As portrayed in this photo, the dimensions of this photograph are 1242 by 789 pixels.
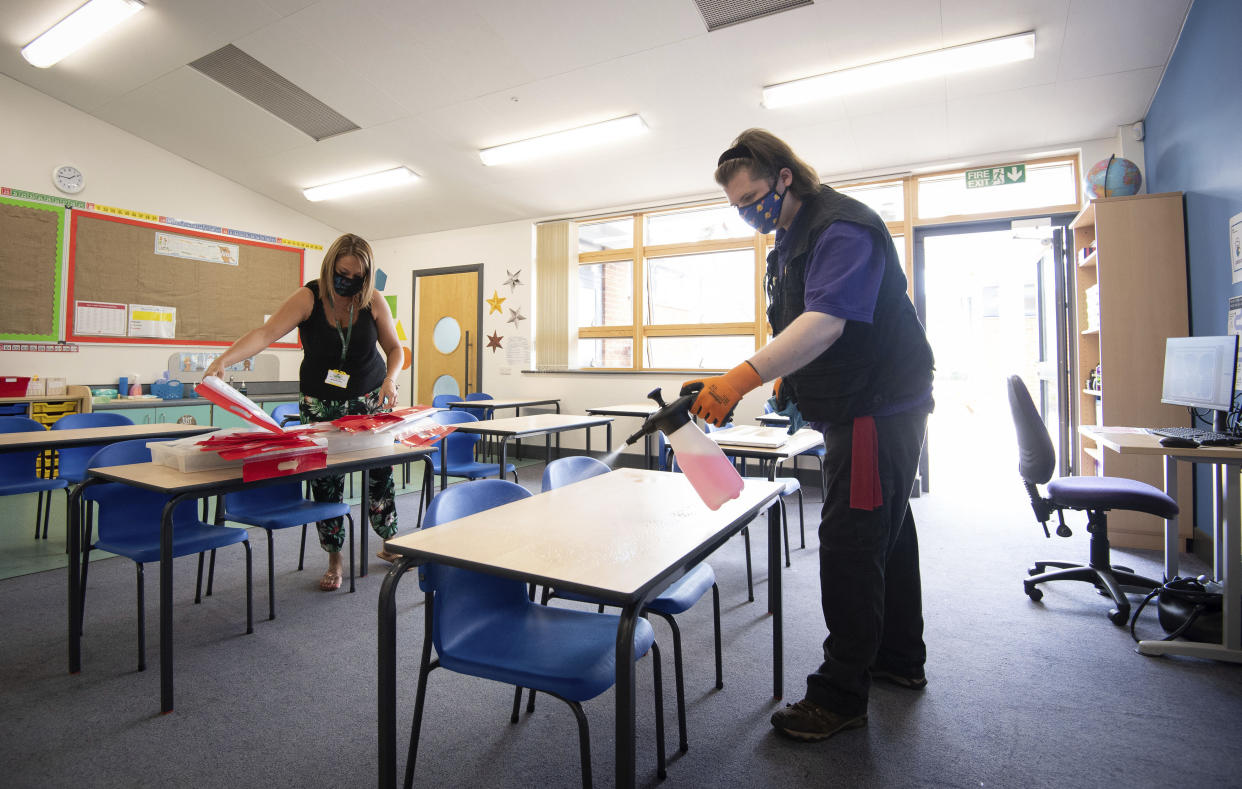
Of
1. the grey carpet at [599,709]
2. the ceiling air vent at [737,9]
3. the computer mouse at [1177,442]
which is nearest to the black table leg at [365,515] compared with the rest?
the grey carpet at [599,709]

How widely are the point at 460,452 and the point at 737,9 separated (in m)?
3.10

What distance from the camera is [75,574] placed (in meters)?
1.86

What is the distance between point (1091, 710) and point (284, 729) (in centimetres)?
224

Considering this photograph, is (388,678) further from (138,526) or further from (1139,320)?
(1139,320)

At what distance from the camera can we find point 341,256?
7.92ft

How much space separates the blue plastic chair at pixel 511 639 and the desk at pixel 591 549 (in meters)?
0.10

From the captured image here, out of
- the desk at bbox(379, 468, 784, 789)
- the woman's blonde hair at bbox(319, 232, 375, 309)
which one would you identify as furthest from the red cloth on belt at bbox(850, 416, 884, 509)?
the woman's blonde hair at bbox(319, 232, 375, 309)

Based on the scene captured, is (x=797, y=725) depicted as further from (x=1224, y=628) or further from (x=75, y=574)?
(x=75, y=574)

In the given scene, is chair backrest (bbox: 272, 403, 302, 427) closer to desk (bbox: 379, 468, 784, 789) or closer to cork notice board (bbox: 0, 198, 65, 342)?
cork notice board (bbox: 0, 198, 65, 342)

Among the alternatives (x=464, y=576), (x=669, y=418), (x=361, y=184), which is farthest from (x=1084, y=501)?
(x=361, y=184)

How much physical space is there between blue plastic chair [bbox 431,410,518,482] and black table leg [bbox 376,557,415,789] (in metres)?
2.40

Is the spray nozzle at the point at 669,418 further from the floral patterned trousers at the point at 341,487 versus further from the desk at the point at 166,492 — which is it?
the floral patterned trousers at the point at 341,487

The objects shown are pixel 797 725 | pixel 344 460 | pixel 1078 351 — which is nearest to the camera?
pixel 797 725

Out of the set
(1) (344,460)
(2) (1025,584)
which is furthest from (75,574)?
(2) (1025,584)
